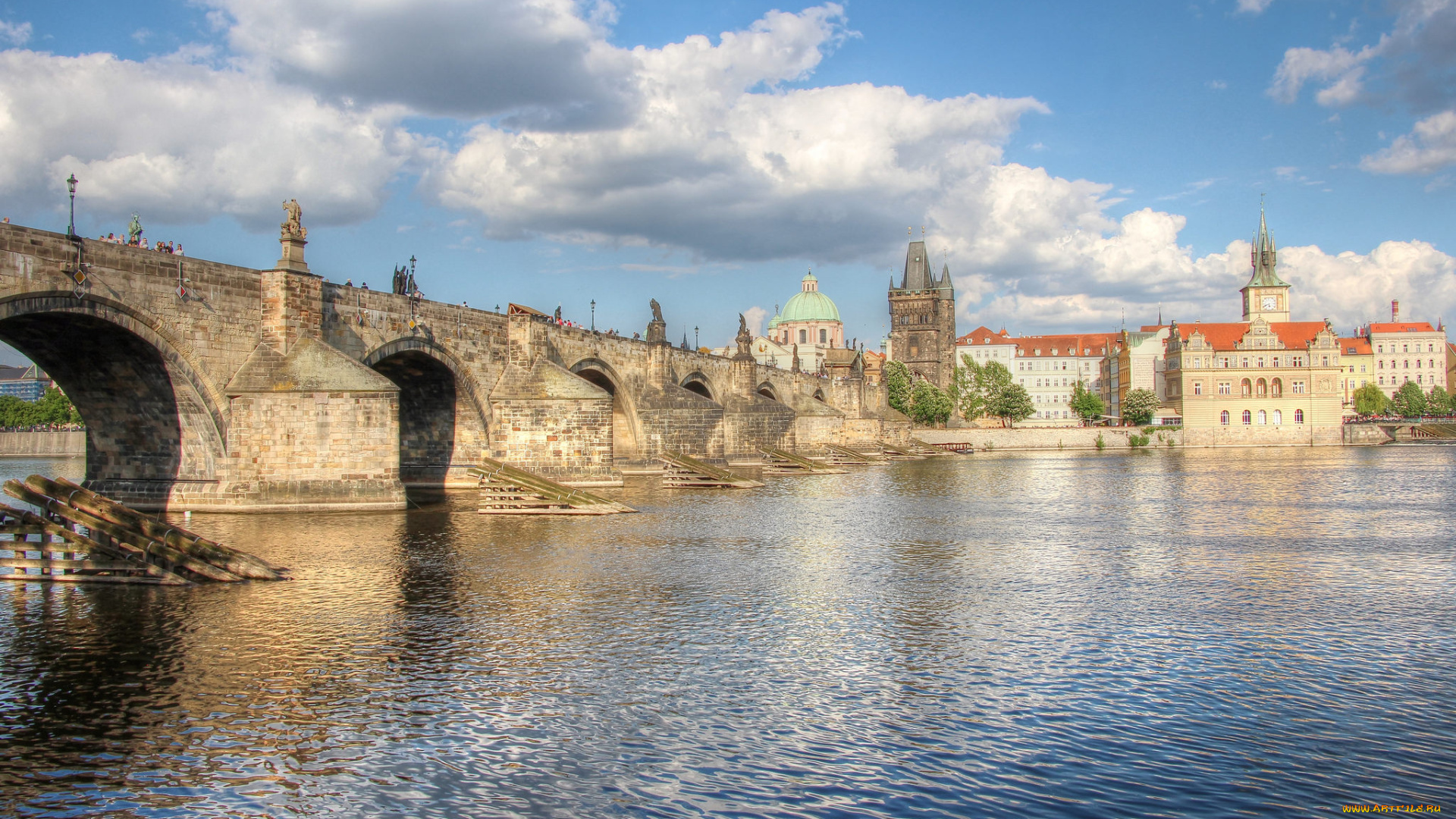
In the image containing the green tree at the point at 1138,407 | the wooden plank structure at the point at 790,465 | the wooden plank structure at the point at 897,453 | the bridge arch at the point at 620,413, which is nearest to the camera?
the bridge arch at the point at 620,413

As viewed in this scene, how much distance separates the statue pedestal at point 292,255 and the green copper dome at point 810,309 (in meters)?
128

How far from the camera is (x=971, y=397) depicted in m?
111

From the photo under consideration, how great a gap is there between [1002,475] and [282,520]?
109 feet

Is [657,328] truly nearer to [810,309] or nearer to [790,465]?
[790,465]

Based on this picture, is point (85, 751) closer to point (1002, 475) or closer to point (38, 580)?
point (38, 580)

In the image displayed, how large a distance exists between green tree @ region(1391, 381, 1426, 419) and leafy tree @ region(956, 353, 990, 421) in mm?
51696

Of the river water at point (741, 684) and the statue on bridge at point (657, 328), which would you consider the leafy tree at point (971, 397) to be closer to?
the statue on bridge at point (657, 328)

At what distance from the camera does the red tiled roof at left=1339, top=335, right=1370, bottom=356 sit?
436 feet

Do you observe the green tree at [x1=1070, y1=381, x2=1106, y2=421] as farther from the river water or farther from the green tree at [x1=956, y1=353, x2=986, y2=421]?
the river water

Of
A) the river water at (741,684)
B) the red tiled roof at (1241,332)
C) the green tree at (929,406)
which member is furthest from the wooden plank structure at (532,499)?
the red tiled roof at (1241,332)

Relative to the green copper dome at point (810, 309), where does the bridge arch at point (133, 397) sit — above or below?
below

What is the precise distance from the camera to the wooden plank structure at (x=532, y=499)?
80.1ft

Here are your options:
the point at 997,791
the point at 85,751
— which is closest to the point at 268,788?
the point at 85,751

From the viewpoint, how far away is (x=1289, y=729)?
7434 millimetres
